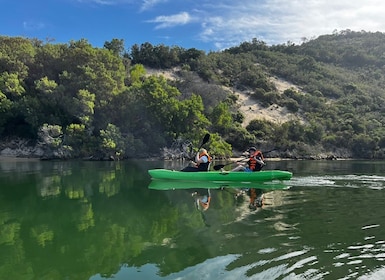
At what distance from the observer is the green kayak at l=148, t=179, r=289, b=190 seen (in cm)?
1610

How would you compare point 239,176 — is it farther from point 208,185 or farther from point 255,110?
point 255,110

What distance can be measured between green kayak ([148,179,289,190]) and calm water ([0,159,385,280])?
1.66 meters

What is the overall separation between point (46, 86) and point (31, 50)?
594cm

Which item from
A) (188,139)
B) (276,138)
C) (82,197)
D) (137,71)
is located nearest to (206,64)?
(137,71)

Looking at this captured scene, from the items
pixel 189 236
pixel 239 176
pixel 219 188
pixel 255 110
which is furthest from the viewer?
pixel 255 110

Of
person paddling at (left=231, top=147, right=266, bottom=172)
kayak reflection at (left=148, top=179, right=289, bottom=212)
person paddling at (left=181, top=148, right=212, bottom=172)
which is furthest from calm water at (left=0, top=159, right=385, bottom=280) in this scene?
person paddling at (left=181, top=148, right=212, bottom=172)

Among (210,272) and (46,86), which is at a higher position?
(46,86)

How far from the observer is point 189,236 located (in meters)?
8.23

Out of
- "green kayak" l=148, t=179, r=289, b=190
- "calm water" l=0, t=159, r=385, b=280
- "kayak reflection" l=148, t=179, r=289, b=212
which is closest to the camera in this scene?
"calm water" l=0, t=159, r=385, b=280

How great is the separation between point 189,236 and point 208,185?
866 cm

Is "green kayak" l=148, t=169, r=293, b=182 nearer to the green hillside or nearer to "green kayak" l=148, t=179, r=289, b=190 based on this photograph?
"green kayak" l=148, t=179, r=289, b=190

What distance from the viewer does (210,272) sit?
6.06 metres

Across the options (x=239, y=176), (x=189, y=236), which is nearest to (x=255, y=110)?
(x=239, y=176)

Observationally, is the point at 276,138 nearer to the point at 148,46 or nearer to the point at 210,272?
the point at 148,46
